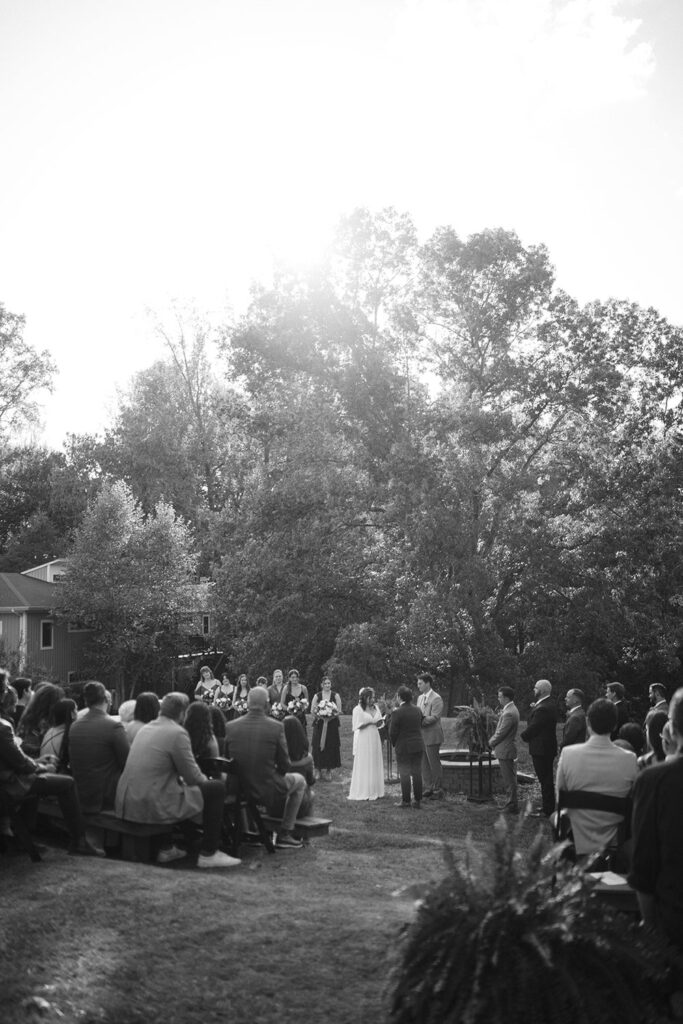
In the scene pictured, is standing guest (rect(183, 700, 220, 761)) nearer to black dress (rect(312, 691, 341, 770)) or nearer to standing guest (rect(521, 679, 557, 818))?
standing guest (rect(521, 679, 557, 818))

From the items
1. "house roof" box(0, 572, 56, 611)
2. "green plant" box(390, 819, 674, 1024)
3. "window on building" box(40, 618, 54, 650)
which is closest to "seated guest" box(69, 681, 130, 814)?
"green plant" box(390, 819, 674, 1024)

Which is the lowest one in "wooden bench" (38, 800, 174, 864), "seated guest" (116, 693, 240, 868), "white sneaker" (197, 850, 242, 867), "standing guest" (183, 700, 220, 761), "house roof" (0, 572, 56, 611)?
"white sneaker" (197, 850, 242, 867)

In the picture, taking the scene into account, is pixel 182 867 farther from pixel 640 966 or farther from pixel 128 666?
pixel 128 666

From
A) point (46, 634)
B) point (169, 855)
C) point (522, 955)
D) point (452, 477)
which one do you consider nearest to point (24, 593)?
point (46, 634)

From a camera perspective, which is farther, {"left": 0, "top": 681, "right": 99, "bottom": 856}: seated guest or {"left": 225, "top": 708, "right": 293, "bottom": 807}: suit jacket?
{"left": 225, "top": 708, "right": 293, "bottom": 807}: suit jacket

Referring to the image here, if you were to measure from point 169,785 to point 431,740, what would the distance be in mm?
7117

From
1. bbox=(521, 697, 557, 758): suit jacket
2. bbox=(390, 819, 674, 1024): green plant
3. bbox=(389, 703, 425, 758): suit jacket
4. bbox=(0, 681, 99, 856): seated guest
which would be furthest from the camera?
bbox=(389, 703, 425, 758): suit jacket

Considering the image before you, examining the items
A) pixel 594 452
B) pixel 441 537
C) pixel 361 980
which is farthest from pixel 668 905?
pixel 594 452

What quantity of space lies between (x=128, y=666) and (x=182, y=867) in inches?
1355

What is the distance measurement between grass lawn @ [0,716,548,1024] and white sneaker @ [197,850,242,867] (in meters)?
0.11

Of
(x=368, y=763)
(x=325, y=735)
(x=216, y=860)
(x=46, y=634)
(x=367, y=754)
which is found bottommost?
(x=216, y=860)

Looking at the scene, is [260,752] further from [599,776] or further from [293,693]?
[293,693]

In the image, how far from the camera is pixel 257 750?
9.55m

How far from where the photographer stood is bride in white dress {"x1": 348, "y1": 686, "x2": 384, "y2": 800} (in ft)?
48.7
